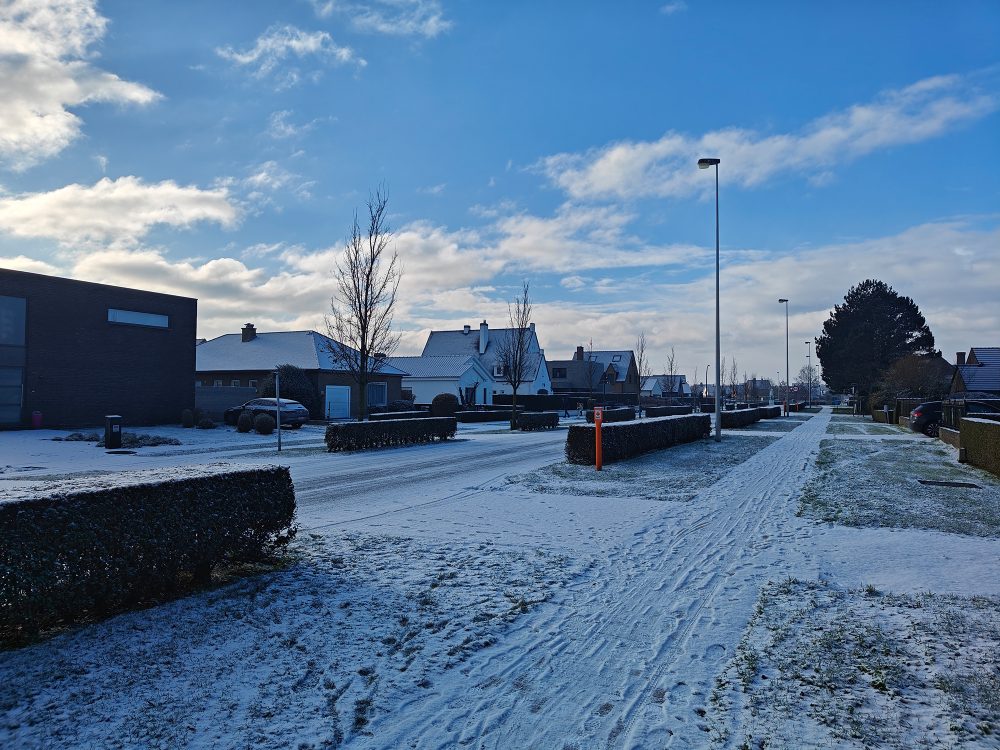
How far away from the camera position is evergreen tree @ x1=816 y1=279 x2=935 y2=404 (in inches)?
2606

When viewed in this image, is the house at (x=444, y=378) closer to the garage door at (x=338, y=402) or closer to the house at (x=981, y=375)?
the garage door at (x=338, y=402)

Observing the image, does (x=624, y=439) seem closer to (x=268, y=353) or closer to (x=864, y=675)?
(x=864, y=675)

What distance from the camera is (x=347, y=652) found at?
4.42 metres

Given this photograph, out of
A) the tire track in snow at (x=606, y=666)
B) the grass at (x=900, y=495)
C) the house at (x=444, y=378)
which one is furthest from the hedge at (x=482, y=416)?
the tire track in snow at (x=606, y=666)

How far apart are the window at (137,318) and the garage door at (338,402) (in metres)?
9.91

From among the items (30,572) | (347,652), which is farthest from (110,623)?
(347,652)

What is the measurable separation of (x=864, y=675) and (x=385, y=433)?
1814 centimetres

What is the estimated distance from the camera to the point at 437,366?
5756 centimetres

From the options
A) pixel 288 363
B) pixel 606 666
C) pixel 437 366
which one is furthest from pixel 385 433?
pixel 437 366

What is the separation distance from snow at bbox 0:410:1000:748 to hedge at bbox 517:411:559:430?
2217cm

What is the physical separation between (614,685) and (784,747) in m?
1.01

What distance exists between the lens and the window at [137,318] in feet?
101

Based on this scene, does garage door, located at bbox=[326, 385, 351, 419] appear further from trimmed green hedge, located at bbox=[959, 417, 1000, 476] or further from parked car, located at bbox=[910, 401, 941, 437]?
trimmed green hedge, located at bbox=[959, 417, 1000, 476]

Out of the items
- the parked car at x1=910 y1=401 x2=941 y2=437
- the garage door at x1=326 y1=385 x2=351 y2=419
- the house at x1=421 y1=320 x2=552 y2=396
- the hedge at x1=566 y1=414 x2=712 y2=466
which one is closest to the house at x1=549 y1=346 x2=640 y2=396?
the house at x1=421 y1=320 x2=552 y2=396
